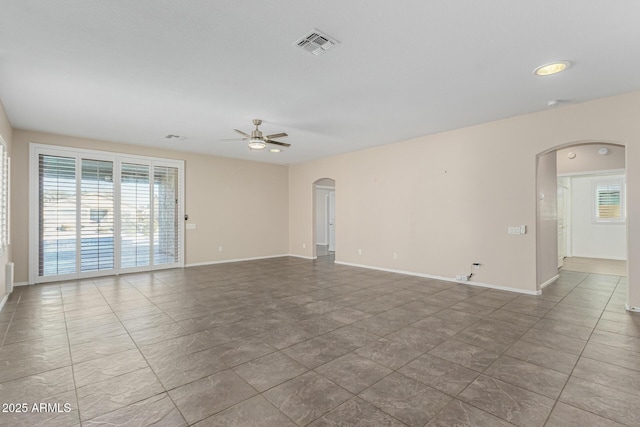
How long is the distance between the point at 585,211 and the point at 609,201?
0.57 metres

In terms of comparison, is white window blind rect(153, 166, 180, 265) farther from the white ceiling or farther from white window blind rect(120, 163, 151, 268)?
the white ceiling

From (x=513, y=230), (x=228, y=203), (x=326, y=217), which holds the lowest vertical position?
(x=513, y=230)

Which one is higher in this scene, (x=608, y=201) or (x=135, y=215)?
(x=608, y=201)

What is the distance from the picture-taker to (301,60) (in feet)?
9.88

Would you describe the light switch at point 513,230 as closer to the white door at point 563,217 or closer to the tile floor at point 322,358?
the tile floor at point 322,358

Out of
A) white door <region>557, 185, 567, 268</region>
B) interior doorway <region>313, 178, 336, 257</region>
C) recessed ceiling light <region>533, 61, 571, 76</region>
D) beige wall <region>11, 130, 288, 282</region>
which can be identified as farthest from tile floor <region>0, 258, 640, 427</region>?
interior doorway <region>313, 178, 336, 257</region>

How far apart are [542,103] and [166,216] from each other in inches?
298

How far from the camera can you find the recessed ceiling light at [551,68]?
3.09 meters

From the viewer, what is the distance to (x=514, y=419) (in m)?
1.89

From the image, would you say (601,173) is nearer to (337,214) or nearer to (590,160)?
(590,160)

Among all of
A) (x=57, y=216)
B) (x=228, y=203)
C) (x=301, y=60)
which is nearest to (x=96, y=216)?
(x=57, y=216)

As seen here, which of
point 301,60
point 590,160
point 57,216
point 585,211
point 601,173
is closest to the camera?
point 301,60

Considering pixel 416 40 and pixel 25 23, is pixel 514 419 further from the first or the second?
pixel 25 23

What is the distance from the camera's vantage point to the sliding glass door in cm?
574
